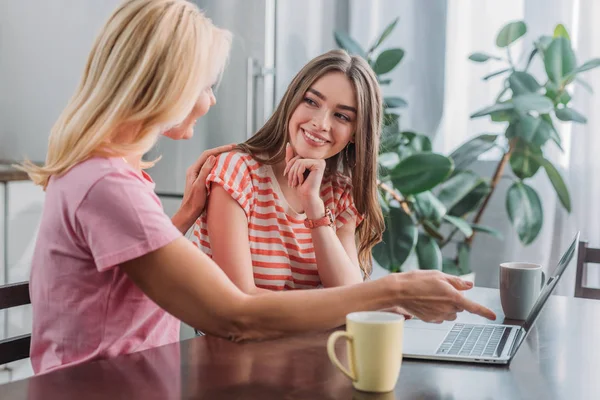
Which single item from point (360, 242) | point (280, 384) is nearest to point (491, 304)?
point (360, 242)

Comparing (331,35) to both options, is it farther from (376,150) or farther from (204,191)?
(204,191)

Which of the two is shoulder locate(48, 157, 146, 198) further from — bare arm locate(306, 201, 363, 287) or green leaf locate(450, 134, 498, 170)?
green leaf locate(450, 134, 498, 170)

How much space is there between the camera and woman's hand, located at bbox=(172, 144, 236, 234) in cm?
158

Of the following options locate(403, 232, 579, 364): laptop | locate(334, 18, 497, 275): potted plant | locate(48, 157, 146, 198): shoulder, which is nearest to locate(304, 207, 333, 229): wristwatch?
locate(403, 232, 579, 364): laptop

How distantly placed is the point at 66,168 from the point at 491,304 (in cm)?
88

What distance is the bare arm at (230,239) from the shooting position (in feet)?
4.93

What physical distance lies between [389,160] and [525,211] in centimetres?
56

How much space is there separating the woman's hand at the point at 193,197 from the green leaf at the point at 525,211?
1.56 metres

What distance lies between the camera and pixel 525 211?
9.39ft

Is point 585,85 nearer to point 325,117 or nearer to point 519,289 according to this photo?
point 325,117

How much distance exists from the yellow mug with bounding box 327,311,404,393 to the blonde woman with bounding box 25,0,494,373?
177mm

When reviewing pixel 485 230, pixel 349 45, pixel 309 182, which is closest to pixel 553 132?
pixel 485 230

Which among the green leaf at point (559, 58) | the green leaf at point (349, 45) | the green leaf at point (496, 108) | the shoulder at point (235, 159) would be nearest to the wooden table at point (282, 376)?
the shoulder at point (235, 159)

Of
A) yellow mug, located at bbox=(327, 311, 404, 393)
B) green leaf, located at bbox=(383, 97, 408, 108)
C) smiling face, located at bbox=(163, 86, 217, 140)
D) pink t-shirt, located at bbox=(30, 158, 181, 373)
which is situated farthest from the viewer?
green leaf, located at bbox=(383, 97, 408, 108)
